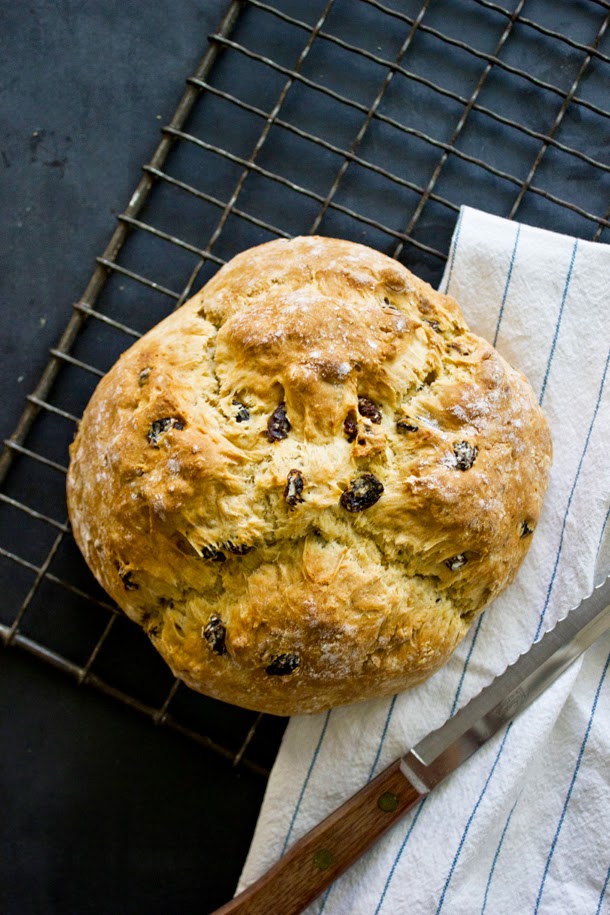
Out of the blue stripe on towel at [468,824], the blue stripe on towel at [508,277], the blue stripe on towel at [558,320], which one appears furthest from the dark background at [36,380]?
the blue stripe on towel at [558,320]

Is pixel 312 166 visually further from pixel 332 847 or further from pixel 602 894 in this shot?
pixel 602 894

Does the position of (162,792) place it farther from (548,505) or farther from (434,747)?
(548,505)

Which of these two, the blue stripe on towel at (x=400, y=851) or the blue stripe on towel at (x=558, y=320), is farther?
the blue stripe on towel at (x=558, y=320)

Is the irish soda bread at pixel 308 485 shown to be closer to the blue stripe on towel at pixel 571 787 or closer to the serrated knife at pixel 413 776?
the serrated knife at pixel 413 776

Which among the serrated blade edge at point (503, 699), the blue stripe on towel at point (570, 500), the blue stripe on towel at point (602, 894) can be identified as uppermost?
the blue stripe on towel at point (570, 500)

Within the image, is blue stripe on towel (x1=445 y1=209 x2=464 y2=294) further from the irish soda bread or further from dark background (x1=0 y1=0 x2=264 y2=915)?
dark background (x1=0 y1=0 x2=264 y2=915)
